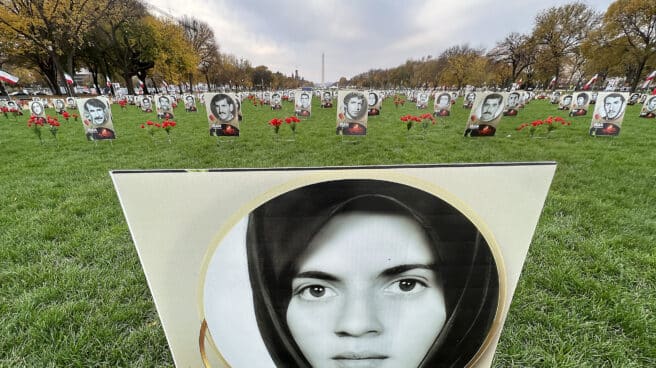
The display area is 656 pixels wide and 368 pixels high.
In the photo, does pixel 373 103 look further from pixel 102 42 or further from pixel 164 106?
pixel 102 42

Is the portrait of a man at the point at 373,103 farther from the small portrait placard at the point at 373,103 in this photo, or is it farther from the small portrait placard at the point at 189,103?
the small portrait placard at the point at 189,103

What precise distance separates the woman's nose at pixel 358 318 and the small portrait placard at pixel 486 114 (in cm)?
772

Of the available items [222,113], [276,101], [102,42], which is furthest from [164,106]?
[102,42]

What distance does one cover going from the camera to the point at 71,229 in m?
2.81

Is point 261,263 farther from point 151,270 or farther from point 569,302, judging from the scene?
point 569,302

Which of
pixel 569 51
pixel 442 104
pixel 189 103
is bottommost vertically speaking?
pixel 189 103


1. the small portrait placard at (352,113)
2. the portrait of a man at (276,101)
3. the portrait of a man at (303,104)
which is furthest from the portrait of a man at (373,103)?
the small portrait placard at (352,113)

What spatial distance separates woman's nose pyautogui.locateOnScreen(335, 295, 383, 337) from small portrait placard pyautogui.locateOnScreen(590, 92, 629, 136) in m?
9.70

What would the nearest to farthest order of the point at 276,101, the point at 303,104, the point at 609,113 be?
the point at 609,113
the point at 303,104
the point at 276,101

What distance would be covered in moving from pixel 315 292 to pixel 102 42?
3867 cm

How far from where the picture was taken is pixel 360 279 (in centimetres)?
93

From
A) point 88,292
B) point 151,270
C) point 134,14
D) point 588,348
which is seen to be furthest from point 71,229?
point 134,14

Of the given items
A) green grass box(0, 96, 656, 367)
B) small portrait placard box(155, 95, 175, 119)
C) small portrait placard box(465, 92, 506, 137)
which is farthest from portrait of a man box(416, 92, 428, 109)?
small portrait placard box(155, 95, 175, 119)

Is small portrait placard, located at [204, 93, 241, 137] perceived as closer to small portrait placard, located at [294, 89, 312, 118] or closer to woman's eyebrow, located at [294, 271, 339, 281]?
small portrait placard, located at [294, 89, 312, 118]
